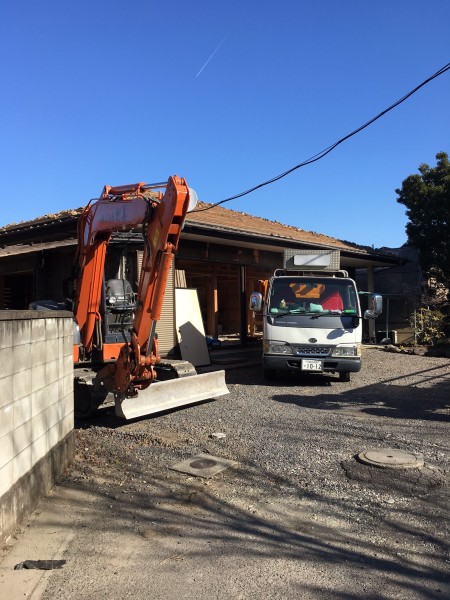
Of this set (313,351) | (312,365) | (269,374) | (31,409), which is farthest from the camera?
(269,374)

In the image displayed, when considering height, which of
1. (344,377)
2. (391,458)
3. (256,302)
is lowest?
(391,458)

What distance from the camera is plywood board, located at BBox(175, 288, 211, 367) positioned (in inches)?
495

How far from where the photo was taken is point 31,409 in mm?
4172

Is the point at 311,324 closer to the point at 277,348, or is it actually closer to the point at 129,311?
the point at 277,348

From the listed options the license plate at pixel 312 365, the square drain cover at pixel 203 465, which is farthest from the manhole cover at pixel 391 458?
the license plate at pixel 312 365

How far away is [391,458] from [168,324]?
7883mm

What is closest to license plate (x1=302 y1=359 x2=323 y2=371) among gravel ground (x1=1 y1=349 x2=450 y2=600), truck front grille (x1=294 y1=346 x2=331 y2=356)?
truck front grille (x1=294 y1=346 x2=331 y2=356)

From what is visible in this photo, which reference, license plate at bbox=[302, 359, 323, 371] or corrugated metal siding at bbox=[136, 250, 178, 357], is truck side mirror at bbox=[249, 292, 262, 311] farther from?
corrugated metal siding at bbox=[136, 250, 178, 357]

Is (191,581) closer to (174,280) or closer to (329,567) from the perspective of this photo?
(329,567)

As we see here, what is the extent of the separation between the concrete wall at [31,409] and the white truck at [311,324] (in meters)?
5.76

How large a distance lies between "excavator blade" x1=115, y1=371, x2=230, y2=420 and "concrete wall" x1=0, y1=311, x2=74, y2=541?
1406 millimetres

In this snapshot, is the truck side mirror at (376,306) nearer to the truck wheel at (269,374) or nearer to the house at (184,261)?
the truck wheel at (269,374)

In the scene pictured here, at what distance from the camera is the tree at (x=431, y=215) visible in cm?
2023

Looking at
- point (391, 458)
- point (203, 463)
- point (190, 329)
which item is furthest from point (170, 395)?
point (190, 329)
